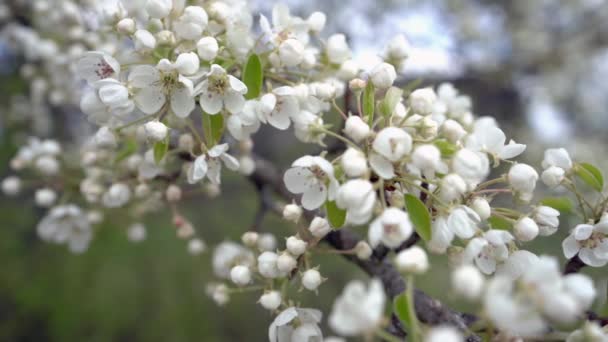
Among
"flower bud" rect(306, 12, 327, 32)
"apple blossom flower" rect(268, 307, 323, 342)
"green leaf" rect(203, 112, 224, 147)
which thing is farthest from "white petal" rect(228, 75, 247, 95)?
"apple blossom flower" rect(268, 307, 323, 342)

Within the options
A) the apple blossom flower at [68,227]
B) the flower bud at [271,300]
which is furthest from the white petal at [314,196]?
the apple blossom flower at [68,227]

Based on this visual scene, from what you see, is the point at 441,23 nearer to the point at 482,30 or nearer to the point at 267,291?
the point at 482,30

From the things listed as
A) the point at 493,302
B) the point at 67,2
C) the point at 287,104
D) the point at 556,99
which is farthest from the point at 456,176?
the point at 556,99

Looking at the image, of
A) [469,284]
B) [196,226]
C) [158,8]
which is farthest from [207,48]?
[196,226]

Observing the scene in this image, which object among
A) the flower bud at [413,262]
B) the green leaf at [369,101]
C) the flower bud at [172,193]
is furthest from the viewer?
the flower bud at [172,193]

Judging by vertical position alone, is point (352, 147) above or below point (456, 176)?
below

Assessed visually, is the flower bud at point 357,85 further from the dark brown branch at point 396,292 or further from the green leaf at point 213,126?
the dark brown branch at point 396,292
